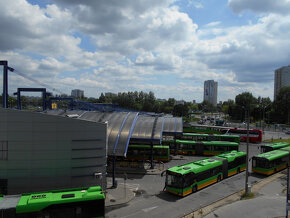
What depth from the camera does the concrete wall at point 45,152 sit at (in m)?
16.5

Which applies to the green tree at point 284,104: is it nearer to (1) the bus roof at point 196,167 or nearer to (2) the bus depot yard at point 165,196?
(2) the bus depot yard at point 165,196

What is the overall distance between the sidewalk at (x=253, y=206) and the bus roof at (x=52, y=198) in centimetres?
674

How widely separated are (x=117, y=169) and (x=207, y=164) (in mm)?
11671

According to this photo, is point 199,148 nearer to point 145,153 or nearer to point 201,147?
point 201,147

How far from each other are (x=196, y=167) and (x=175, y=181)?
2663 mm

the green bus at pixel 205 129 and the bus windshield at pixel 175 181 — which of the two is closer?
the bus windshield at pixel 175 181

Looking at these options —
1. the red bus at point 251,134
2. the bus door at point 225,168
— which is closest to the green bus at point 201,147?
the bus door at point 225,168

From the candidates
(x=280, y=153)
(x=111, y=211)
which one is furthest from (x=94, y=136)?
(x=280, y=153)

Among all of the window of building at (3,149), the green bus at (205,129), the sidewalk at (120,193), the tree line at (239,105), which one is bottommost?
the sidewalk at (120,193)

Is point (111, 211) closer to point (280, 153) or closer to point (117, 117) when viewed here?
point (117, 117)

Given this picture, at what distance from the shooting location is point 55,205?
480 inches

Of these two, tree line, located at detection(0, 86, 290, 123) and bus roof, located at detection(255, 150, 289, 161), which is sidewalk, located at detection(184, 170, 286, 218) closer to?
bus roof, located at detection(255, 150, 289, 161)

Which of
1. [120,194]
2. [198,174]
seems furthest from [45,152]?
[198,174]

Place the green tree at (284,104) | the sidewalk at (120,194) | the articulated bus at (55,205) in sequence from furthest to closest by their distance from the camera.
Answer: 1. the green tree at (284,104)
2. the sidewalk at (120,194)
3. the articulated bus at (55,205)
